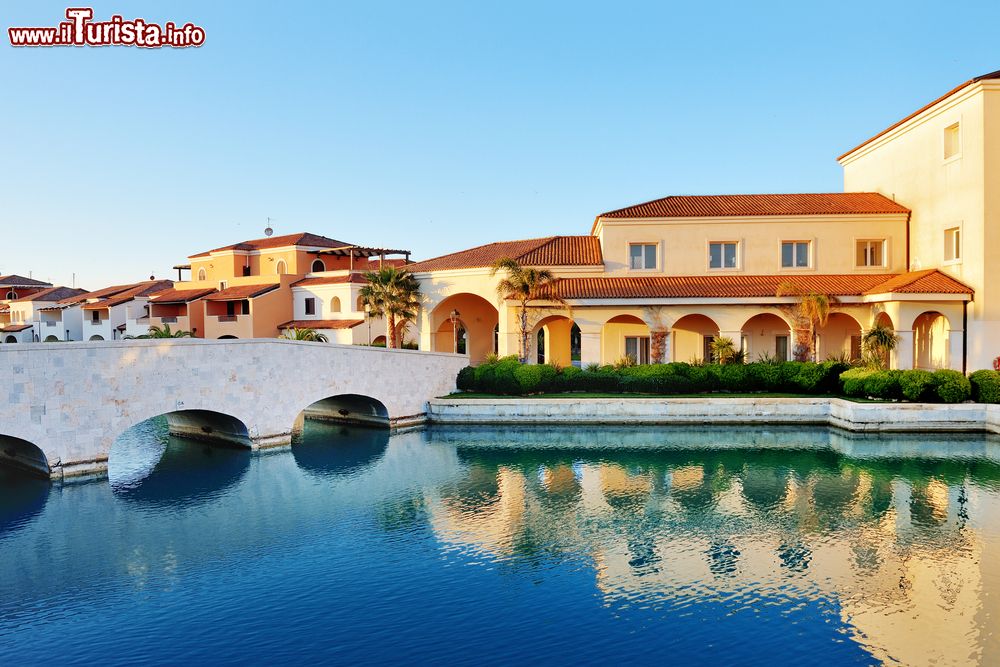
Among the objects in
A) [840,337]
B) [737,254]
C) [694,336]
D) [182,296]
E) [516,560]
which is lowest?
[516,560]

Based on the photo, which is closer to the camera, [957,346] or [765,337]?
[957,346]

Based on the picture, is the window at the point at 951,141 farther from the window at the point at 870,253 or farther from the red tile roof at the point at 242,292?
the red tile roof at the point at 242,292

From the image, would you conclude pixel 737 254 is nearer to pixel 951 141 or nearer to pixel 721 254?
pixel 721 254

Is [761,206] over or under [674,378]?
over

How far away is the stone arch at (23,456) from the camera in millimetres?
22797

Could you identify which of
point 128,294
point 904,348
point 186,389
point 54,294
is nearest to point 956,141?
point 904,348

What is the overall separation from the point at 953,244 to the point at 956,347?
4889mm

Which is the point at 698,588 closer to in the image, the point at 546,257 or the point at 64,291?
the point at 546,257

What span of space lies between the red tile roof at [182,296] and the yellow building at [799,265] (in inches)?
929

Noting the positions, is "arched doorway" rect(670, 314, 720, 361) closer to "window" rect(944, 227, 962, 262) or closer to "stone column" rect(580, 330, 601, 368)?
"stone column" rect(580, 330, 601, 368)

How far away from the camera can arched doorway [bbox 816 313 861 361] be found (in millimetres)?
37219

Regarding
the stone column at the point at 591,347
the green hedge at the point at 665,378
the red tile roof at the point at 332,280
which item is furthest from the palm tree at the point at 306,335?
the stone column at the point at 591,347

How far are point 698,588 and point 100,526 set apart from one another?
14.0 metres

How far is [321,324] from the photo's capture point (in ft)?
174
